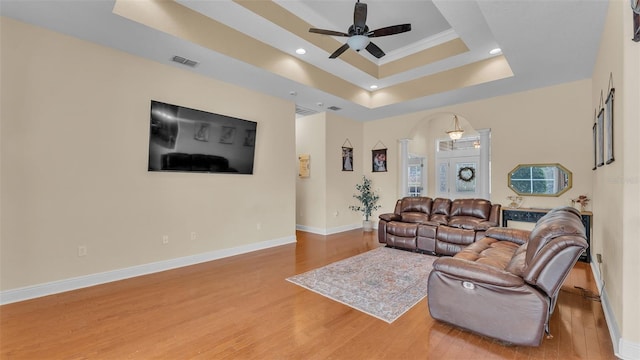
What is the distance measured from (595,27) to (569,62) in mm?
1084

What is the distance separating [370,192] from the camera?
7625 mm

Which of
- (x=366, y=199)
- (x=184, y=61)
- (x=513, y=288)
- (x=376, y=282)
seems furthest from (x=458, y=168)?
(x=184, y=61)

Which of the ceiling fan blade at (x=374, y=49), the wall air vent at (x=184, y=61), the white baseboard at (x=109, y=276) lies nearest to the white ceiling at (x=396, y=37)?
the wall air vent at (x=184, y=61)

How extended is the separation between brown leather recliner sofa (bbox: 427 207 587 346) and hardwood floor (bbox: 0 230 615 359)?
0.49 feet

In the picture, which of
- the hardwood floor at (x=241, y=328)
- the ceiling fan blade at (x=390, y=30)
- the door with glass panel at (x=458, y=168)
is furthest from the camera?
the door with glass panel at (x=458, y=168)

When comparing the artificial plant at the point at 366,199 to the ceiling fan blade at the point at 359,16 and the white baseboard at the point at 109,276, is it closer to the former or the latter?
the white baseboard at the point at 109,276

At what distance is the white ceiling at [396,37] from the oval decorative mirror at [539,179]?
5.01 ft

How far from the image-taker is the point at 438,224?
486 cm

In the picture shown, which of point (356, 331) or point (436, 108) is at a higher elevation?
point (436, 108)

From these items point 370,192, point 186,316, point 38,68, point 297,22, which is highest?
point 297,22

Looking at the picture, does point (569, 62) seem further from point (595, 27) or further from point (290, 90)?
point (290, 90)

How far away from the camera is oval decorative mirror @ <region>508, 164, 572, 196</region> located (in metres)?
4.98

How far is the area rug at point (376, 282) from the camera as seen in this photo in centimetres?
287

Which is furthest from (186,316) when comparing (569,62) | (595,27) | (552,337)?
(569,62)
